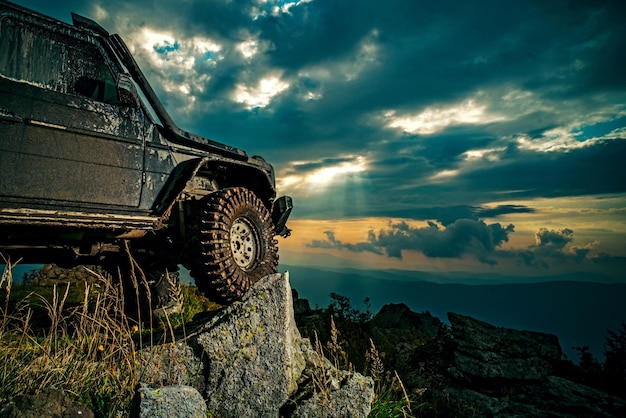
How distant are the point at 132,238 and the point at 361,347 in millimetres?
3490

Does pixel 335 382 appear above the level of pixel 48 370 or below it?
below

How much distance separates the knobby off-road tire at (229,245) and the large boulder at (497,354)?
301 centimetres

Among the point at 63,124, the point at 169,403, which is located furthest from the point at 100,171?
the point at 169,403

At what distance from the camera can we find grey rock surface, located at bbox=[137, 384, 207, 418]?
1.94 m

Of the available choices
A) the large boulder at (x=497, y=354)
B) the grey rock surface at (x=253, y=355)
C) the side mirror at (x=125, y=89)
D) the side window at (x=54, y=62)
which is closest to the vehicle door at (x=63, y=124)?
the side window at (x=54, y=62)

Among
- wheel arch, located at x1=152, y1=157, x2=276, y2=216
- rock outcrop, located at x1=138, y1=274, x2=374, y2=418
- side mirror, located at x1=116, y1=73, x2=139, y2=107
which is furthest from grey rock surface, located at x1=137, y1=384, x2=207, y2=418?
side mirror, located at x1=116, y1=73, x2=139, y2=107

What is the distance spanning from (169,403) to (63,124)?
10.4 feet

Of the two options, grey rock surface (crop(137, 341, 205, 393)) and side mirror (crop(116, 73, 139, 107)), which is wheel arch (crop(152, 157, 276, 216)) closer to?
side mirror (crop(116, 73, 139, 107))

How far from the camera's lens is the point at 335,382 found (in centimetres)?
276

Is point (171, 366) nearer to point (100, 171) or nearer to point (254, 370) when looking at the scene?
point (254, 370)

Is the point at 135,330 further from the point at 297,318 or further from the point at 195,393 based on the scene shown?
the point at 297,318

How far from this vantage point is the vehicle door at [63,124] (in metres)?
3.64

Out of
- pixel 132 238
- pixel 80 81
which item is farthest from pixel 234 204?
pixel 80 81

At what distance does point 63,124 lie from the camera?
390 cm
